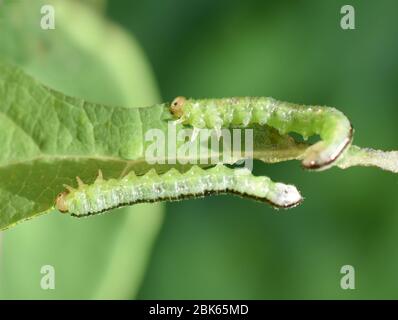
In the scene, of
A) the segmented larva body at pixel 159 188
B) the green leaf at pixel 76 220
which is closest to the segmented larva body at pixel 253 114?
the segmented larva body at pixel 159 188

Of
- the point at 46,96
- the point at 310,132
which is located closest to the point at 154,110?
the point at 46,96

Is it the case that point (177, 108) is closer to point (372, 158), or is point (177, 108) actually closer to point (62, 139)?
point (62, 139)

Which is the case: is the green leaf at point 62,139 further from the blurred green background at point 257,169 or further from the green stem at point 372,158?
the blurred green background at point 257,169

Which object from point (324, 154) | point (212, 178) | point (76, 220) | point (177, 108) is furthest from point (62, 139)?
point (76, 220)

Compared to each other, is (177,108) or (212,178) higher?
(177,108)

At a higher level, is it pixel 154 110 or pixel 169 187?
pixel 154 110
